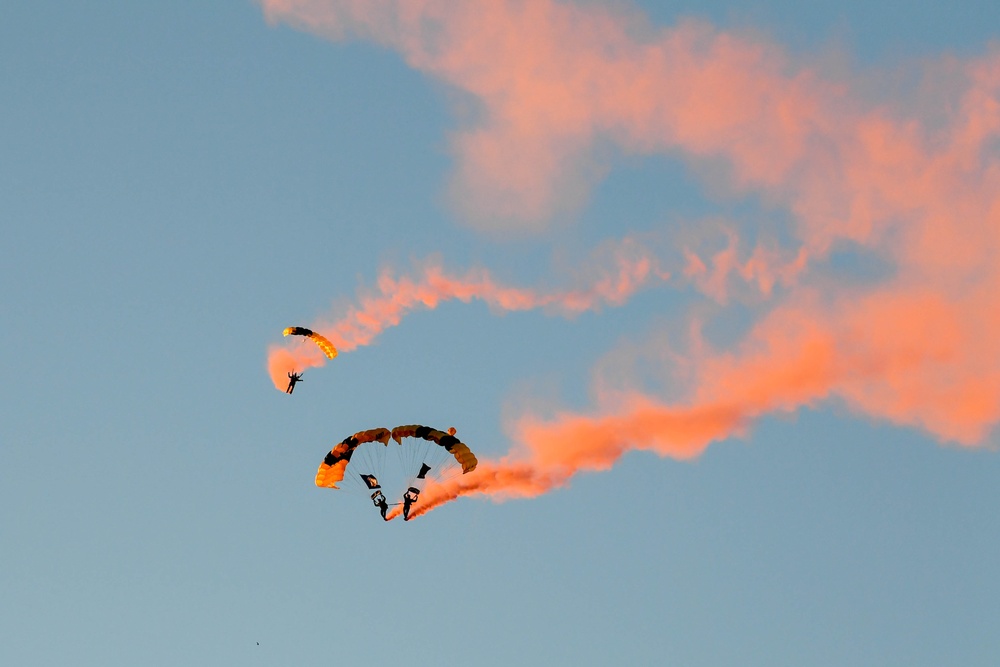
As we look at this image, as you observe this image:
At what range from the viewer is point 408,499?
65.2 meters

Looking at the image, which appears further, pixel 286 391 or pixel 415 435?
pixel 286 391

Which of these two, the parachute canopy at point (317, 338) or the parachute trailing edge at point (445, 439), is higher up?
the parachute canopy at point (317, 338)

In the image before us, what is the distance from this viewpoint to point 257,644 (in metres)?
67.1

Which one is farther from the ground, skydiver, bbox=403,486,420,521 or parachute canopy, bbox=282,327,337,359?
parachute canopy, bbox=282,327,337,359

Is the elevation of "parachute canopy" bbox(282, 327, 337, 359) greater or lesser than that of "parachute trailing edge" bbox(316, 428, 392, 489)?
greater

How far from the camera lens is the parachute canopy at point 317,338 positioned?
222 feet

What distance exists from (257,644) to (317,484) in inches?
268

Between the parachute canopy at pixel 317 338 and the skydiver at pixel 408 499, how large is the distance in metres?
6.47

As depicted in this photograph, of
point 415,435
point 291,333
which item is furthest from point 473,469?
point 291,333

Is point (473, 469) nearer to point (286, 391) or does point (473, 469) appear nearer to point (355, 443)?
point (355, 443)

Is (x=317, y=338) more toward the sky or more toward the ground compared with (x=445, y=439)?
more toward the sky

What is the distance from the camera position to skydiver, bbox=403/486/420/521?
213 feet

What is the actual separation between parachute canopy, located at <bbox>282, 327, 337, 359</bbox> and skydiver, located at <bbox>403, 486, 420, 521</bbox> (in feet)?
21.2

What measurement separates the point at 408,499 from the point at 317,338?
760 centimetres
